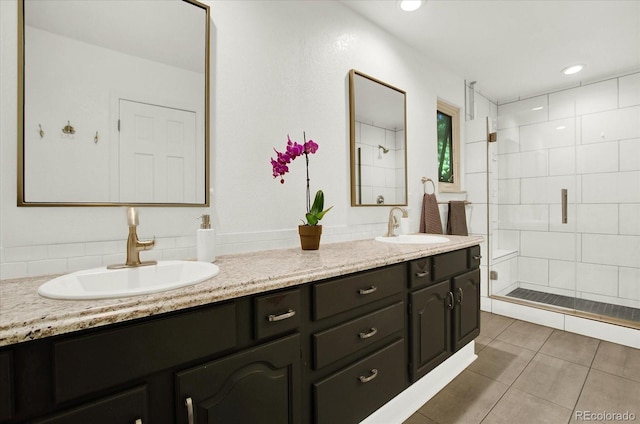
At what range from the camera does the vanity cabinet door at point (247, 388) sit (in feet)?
2.59

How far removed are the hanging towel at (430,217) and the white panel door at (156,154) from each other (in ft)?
6.21

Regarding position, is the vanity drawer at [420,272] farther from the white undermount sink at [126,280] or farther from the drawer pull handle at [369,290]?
the white undermount sink at [126,280]

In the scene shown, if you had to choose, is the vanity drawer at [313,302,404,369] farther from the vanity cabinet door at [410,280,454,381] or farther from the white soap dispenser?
the white soap dispenser

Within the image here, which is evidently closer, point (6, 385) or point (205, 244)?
point (6, 385)

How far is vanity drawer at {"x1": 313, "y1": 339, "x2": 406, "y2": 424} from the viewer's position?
3.65 feet

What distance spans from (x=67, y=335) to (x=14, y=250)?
595mm

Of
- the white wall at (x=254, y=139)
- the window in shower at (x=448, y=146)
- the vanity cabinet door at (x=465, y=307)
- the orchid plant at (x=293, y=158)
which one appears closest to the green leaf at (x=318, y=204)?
the orchid plant at (x=293, y=158)

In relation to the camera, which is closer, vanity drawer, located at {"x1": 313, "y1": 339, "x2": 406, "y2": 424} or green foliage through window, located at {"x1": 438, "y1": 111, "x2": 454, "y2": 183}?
vanity drawer, located at {"x1": 313, "y1": 339, "x2": 406, "y2": 424}

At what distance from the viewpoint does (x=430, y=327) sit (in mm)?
1624

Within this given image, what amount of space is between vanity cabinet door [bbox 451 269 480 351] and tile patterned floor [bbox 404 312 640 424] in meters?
0.27

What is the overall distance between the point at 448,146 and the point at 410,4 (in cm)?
146

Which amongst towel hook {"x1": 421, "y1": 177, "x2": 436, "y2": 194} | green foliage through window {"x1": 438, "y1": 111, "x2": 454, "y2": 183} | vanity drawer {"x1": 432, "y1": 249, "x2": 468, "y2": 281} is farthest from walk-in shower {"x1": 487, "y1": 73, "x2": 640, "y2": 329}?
vanity drawer {"x1": 432, "y1": 249, "x2": 468, "y2": 281}

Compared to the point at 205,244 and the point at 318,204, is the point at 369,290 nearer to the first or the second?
the point at 318,204

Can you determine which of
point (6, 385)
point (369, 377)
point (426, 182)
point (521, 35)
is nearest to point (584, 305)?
point (426, 182)
